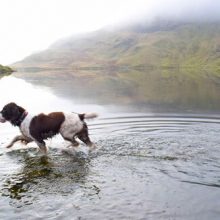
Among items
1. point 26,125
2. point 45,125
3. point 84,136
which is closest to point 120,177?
point 84,136

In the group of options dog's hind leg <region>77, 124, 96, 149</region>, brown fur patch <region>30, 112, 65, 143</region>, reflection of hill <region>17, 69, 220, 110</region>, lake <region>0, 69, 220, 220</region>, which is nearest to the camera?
lake <region>0, 69, 220, 220</region>

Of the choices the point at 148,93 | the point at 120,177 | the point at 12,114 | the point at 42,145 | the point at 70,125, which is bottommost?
the point at 120,177

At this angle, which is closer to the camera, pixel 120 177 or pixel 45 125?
pixel 120 177

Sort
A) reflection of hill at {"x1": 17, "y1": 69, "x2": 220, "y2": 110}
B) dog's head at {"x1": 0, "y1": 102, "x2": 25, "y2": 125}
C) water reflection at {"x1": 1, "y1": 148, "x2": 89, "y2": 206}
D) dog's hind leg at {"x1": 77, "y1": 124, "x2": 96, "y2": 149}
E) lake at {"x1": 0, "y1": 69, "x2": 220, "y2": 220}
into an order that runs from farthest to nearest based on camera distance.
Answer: reflection of hill at {"x1": 17, "y1": 69, "x2": 220, "y2": 110}
dog's hind leg at {"x1": 77, "y1": 124, "x2": 96, "y2": 149}
dog's head at {"x1": 0, "y1": 102, "x2": 25, "y2": 125}
water reflection at {"x1": 1, "y1": 148, "x2": 89, "y2": 206}
lake at {"x1": 0, "y1": 69, "x2": 220, "y2": 220}

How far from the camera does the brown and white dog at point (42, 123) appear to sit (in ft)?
48.0

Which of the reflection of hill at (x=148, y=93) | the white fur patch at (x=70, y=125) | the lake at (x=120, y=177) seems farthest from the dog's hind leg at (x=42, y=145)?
the reflection of hill at (x=148, y=93)

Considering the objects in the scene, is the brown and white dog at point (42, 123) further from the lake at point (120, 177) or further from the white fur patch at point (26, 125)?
the lake at point (120, 177)

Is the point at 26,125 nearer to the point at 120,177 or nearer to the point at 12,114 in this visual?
the point at 12,114

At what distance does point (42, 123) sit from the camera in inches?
575

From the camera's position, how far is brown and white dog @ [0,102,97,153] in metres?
14.6

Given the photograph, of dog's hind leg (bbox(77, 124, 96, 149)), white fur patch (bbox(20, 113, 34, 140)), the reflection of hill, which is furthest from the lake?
the reflection of hill

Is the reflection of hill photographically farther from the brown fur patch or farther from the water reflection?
the water reflection

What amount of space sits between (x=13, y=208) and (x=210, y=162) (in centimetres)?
731

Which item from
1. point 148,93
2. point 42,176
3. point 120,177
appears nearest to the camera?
point 120,177
